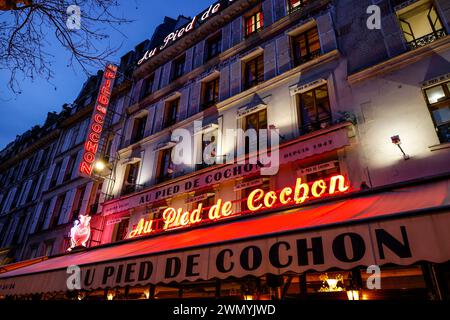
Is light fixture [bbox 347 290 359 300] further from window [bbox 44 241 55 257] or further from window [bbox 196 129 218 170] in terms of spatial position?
window [bbox 44 241 55 257]

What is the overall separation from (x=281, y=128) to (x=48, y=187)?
17.7 metres

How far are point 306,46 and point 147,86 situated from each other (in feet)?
34.4

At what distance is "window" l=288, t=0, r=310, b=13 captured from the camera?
1144 centimetres

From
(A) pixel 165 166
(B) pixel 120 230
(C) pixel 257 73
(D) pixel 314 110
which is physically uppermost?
(C) pixel 257 73

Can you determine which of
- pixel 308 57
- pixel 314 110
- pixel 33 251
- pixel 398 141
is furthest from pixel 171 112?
pixel 33 251

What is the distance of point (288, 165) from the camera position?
8.89 metres

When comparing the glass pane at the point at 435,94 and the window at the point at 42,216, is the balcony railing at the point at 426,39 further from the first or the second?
the window at the point at 42,216

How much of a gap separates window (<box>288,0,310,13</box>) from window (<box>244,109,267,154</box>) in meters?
4.68

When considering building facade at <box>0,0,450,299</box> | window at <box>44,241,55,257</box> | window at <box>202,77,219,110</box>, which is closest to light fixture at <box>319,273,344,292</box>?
building facade at <box>0,0,450,299</box>

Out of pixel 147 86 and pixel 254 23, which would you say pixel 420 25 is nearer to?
pixel 254 23

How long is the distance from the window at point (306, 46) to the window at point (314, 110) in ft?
5.05

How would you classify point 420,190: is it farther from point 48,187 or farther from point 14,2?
point 48,187

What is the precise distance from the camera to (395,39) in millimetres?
8234

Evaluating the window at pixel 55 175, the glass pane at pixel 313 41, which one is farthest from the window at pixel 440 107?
the window at pixel 55 175
